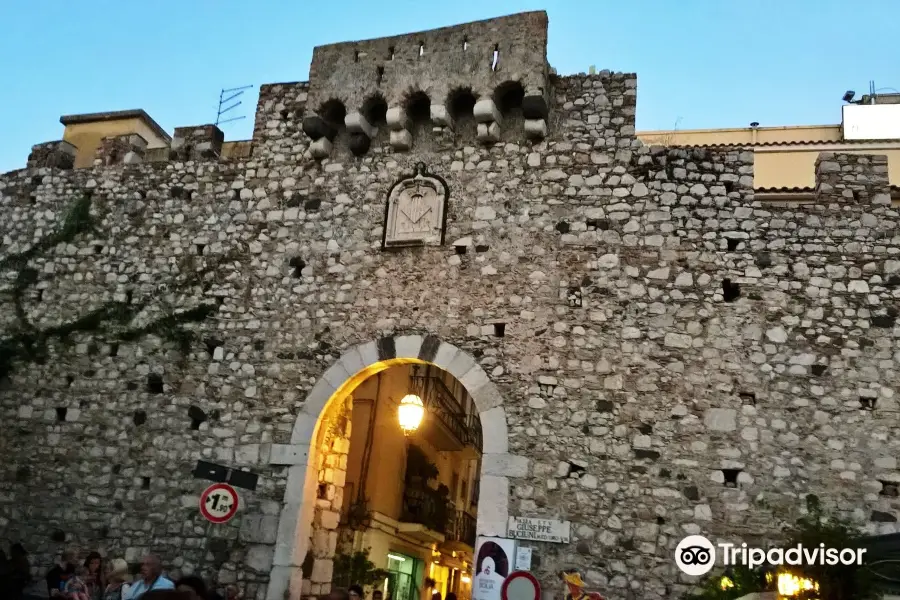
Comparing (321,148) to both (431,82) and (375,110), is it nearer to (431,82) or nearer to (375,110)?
(375,110)

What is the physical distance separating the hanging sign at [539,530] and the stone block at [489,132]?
4.31 metres

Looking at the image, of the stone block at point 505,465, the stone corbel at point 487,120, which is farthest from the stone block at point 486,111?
the stone block at point 505,465

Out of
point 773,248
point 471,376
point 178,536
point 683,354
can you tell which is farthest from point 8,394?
point 773,248

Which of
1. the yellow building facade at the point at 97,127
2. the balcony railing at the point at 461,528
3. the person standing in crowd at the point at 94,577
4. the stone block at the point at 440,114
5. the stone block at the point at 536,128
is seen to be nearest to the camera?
the person standing in crowd at the point at 94,577

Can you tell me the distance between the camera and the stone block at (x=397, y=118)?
964cm

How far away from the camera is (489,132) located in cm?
941

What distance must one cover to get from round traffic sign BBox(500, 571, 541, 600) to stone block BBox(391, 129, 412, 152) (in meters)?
5.15

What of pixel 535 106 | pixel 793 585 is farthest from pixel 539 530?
pixel 535 106

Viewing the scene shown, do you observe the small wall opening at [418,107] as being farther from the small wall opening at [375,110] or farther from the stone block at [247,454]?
the stone block at [247,454]

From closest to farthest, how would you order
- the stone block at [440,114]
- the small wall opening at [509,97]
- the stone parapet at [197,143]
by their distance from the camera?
the small wall opening at [509,97], the stone block at [440,114], the stone parapet at [197,143]

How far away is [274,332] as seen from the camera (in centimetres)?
946

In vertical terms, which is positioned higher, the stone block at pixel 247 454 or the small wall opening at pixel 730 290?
the small wall opening at pixel 730 290

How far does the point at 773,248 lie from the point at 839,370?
1.41 m

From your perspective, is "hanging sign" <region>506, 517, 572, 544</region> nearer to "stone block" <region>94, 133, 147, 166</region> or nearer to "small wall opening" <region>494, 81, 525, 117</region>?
"small wall opening" <region>494, 81, 525, 117</region>
